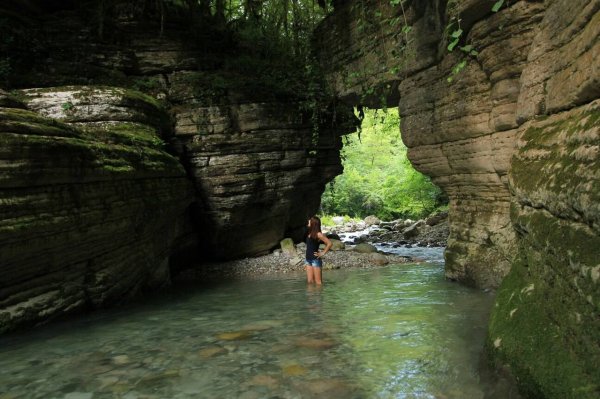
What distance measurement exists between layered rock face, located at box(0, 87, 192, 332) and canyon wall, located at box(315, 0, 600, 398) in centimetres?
578

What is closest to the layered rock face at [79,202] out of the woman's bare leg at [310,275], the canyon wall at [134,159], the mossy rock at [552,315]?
the canyon wall at [134,159]

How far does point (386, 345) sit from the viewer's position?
545 centimetres

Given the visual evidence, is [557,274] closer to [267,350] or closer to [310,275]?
[267,350]

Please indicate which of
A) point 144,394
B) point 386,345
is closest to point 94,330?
point 144,394

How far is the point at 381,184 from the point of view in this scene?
119 feet

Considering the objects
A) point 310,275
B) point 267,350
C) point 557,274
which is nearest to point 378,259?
point 310,275

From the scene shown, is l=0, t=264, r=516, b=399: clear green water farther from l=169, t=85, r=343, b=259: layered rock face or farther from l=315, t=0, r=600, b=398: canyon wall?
l=169, t=85, r=343, b=259: layered rock face

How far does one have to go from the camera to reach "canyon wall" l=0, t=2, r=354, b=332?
638cm

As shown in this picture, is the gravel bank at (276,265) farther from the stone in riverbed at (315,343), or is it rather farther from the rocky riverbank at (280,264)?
the stone in riverbed at (315,343)

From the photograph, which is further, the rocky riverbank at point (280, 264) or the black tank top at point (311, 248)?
the rocky riverbank at point (280, 264)

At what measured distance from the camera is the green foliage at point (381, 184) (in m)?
28.6

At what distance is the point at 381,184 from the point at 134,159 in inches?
1160

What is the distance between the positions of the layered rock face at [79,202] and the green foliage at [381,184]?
630 inches

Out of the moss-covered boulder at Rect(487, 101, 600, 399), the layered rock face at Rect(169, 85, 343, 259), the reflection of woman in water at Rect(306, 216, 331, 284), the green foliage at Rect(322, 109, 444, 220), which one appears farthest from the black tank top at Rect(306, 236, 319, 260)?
the green foliage at Rect(322, 109, 444, 220)
